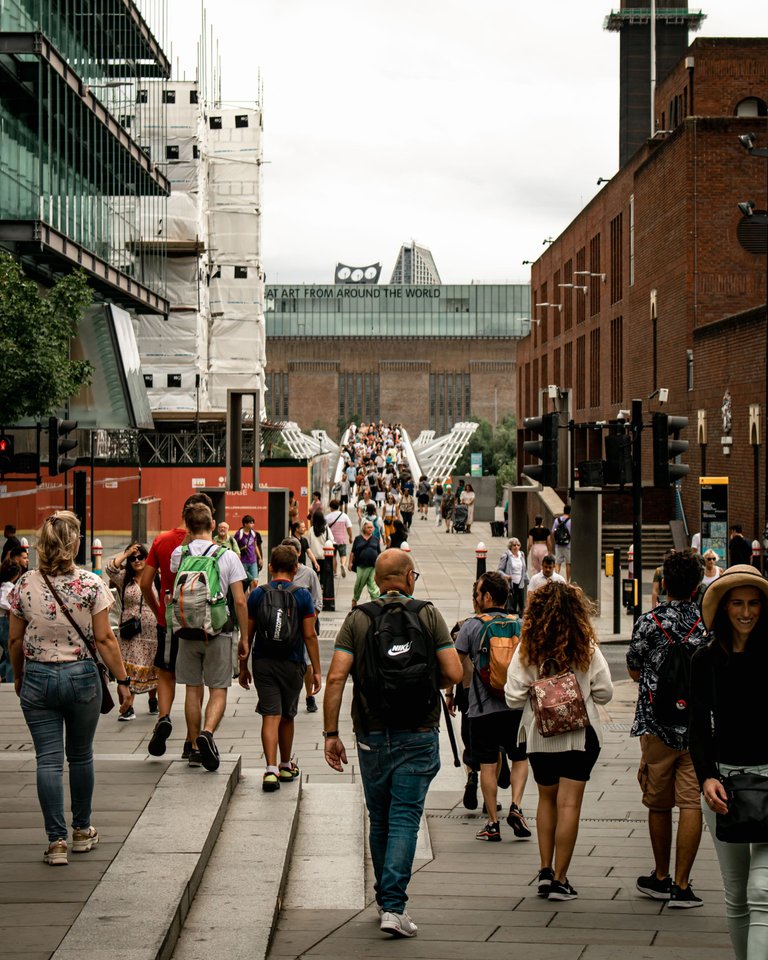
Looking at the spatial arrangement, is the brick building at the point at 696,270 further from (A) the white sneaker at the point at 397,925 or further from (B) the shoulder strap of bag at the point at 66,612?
(A) the white sneaker at the point at 397,925

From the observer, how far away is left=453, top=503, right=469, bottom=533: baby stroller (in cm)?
4469

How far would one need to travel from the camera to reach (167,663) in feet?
28.5

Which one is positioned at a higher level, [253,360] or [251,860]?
[253,360]

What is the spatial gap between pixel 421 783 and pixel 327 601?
17.3 metres

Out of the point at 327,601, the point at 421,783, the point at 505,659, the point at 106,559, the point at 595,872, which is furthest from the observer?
the point at 106,559

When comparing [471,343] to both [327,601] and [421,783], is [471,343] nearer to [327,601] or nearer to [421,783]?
[327,601]

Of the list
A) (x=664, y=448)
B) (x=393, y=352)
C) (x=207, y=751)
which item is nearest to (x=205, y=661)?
(x=207, y=751)

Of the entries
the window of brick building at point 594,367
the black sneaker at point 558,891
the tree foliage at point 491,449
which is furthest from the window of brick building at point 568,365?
the black sneaker at point 558,891

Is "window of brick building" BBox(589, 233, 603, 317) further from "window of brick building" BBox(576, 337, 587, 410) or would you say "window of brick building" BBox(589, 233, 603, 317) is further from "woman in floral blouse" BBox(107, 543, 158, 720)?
"woman in floral blouse" BBox(107, 543, 158, 720)

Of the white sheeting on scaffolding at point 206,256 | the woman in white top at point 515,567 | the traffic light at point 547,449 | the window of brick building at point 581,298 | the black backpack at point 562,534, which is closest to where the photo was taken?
the traffic light at point 547,449

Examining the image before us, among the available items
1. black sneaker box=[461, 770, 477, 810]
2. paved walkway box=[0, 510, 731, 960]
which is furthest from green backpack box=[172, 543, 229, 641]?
black sneaker box=[461, 770, 477, 810]

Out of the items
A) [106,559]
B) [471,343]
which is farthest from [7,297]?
[471,343]

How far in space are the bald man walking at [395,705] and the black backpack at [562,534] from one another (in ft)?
67.1

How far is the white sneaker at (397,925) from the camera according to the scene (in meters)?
5.81
